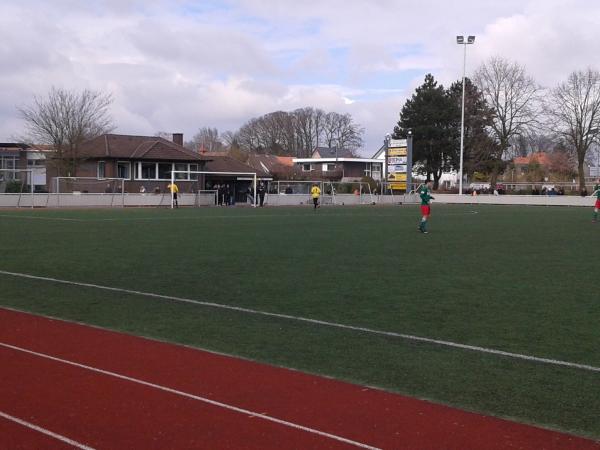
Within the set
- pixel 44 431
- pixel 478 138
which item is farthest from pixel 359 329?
pixel 478 138

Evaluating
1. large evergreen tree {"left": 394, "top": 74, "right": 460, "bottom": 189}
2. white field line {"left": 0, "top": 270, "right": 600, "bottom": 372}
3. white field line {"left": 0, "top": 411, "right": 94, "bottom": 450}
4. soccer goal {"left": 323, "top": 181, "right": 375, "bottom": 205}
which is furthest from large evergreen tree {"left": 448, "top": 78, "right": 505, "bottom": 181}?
white field line {"left": 0, "top": 411, "right": 94, "bottom": 450}

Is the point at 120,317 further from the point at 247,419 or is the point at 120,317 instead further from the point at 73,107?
the point at 73,107

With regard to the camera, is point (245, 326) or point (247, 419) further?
point (245, 326)

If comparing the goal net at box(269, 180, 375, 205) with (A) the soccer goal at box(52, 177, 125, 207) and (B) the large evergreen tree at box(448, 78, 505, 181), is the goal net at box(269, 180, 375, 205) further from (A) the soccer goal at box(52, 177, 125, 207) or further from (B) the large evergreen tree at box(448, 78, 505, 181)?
(B) the large evergreen tree at box(448, 78, 505, 181)

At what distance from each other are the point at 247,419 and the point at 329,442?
0.82 meters

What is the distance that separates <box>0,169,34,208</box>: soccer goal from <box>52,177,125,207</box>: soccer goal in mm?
1787

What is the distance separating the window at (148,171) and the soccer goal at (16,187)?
40.7 feet

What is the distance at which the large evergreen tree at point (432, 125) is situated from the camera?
277ft

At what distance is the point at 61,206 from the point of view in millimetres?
45562

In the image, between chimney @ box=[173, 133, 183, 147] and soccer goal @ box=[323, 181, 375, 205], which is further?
chimney @ box=[173, 133, 183, 147]

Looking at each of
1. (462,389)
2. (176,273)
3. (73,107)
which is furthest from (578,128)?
(462,389)

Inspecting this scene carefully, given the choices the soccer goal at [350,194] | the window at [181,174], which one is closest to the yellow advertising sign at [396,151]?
the soccer goal at [350,194]

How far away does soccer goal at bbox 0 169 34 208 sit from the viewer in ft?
143

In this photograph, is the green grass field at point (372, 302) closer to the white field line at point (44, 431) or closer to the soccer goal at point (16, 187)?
the white field line at point (44, 431)
